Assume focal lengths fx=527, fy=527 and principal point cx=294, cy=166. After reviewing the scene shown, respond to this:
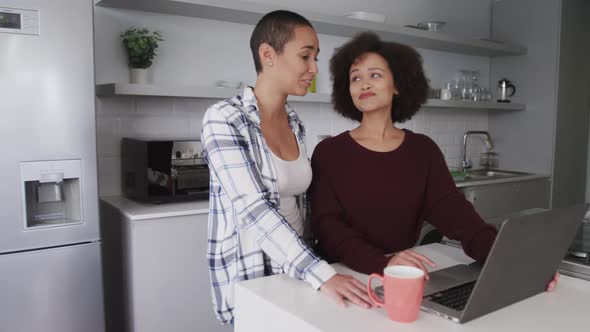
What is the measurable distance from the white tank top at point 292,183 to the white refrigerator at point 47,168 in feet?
3.48

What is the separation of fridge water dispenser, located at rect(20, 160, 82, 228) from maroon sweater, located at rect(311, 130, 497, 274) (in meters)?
1.10

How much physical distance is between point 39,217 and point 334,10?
2498 millimetres

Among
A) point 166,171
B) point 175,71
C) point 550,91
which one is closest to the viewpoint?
point 166,171

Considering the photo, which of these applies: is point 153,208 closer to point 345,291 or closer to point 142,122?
point 142,122

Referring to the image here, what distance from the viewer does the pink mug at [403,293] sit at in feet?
3.13

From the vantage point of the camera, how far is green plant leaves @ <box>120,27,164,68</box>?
2.79 meters

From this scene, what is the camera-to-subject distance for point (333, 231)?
4.89 feet

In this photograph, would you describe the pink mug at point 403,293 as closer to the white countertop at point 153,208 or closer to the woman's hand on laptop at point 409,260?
the woman's hand on laptop at point 409,260

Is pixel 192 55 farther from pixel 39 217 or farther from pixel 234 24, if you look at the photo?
pixel 39 217

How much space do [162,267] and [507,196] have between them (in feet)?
9.30

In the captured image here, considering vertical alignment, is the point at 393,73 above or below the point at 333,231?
above

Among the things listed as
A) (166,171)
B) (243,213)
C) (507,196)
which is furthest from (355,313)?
(507,196)

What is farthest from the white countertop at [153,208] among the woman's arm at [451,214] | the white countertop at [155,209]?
the woman's arm at [451,214]

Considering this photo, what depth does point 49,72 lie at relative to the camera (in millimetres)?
2074
